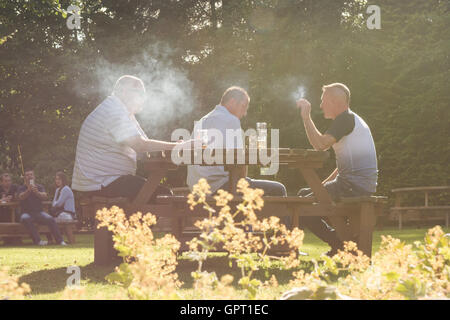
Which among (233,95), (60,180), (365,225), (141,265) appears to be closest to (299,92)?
(60,180)

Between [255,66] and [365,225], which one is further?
[255,66]

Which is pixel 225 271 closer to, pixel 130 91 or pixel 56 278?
pixel 56 278

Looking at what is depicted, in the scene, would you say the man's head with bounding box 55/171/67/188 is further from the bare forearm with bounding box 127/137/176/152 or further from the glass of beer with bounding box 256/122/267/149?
the glass of beer with bounding box 256/122/267/149

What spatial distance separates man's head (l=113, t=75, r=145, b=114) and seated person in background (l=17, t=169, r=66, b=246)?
21.6ft

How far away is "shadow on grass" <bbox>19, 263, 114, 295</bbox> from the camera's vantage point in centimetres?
450

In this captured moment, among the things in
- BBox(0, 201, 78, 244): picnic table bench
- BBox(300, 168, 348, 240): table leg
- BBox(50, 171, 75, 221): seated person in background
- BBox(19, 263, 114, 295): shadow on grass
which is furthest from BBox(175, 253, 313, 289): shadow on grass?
BBox(50, 171, 75, 221): seated person in background

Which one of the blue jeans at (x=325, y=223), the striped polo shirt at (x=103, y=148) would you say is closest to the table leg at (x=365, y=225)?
the blue jeans at (x=325, y=223)

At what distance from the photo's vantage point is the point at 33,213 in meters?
12.7

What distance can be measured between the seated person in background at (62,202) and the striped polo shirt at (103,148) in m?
7.17

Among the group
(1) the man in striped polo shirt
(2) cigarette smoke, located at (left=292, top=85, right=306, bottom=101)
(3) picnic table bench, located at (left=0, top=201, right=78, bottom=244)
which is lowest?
(3) picnic table bench, located at (left=0, top=201, right=78, bottom=244)

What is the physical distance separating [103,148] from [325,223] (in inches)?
93.8

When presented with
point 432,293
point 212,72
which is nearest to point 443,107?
point 212,72

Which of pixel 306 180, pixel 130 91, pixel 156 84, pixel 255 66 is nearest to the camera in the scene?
pixel 306 180
